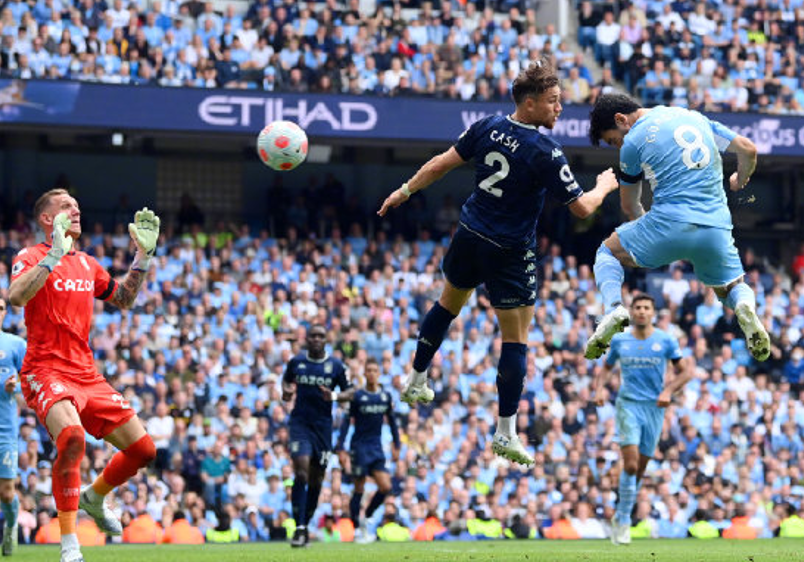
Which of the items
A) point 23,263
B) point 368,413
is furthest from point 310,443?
point 23,263

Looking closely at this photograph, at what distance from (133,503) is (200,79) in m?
8.46

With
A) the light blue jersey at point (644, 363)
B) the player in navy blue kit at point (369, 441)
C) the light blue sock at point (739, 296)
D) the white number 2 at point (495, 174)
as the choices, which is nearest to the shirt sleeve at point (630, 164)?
the white number 2 at point (495, 174)

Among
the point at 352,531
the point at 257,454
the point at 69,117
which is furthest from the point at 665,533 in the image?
the point at 69,117

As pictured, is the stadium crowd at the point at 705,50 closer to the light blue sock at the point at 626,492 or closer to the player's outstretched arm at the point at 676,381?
the player's outstretched arm at the point at 676,381

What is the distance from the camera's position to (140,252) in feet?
37.6

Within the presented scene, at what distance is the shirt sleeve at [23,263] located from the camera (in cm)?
1091

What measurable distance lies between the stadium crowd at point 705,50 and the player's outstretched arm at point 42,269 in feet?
60.2

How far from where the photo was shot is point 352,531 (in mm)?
20516

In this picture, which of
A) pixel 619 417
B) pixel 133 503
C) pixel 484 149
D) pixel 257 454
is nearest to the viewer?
pixel 484 149

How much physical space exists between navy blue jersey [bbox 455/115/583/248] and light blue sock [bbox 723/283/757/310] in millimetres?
1327

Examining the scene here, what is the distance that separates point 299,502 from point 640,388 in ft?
13.9

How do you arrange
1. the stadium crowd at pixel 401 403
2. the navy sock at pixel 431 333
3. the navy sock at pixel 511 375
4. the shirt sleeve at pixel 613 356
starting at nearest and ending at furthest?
the navy sock at pixel 511 375 < the navy sock at pixel 431 333 < the shirt sleeve at pixel 613 356 < the stadium crowd at pixel 401 403

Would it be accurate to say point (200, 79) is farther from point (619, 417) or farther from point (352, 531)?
point (619, 417)

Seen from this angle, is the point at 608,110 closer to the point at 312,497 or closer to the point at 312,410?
the point at 312,410
